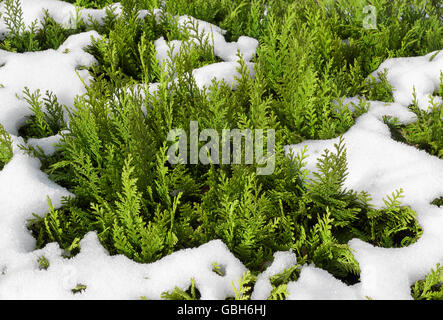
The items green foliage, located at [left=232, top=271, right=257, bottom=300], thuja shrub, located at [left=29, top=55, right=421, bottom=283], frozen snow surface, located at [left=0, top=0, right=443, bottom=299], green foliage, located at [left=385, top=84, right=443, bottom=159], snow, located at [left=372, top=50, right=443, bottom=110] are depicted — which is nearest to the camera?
green foliage, located at [left=232, top=271, right=257, bottom=300]

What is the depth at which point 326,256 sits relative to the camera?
2277 mm

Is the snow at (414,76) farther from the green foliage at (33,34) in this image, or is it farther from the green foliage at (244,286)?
the green foliage at (33,34)

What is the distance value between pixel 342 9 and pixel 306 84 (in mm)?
1725

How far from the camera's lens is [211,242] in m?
2.31

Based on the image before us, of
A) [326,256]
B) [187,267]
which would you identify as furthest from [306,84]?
[187,267]

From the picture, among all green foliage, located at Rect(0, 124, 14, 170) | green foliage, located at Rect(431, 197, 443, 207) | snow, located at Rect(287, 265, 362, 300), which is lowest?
snow, located at Rect(287, 265, 362, 300)

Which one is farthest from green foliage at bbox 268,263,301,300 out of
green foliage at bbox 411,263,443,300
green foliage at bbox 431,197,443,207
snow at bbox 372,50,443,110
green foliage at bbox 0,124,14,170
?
green foliage at bbox 0,124,14,170

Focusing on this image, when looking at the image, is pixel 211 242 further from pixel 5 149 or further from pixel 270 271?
pixel 5 149

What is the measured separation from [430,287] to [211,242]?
4.39ft

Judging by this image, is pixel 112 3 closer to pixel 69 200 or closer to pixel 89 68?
pixel 89 68

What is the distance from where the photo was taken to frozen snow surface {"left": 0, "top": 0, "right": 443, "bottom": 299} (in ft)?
6.84

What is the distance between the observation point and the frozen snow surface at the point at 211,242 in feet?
6.84

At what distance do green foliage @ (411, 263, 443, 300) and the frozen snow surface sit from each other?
5cm

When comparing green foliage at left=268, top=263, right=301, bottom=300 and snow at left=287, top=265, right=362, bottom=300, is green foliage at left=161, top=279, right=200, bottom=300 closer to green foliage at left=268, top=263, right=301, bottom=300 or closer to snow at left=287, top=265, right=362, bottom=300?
green foliage at left=268, top=263, right=301, bottom=300
